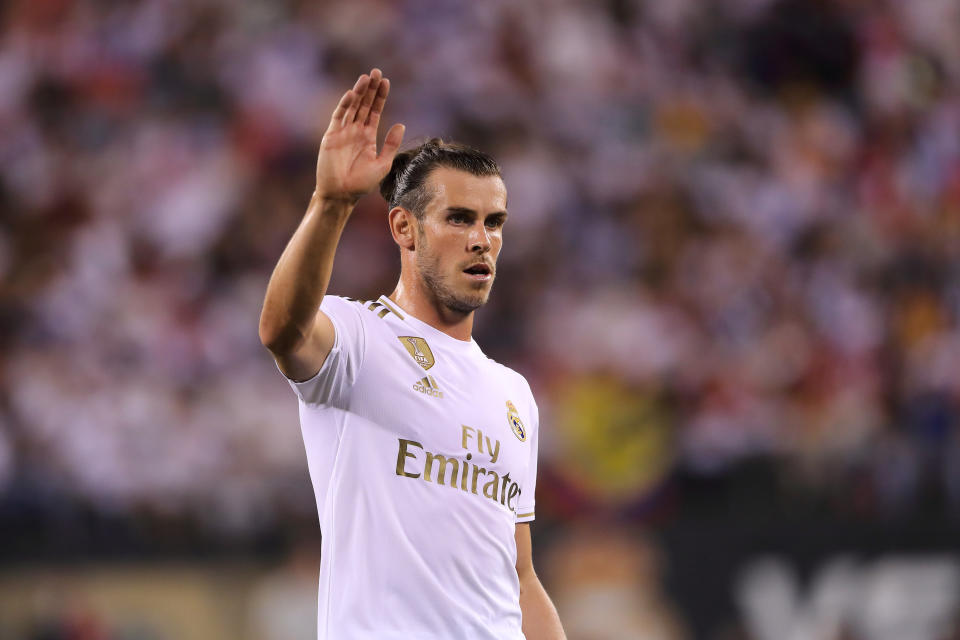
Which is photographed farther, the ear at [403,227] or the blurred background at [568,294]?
the blurred background at [568,294]

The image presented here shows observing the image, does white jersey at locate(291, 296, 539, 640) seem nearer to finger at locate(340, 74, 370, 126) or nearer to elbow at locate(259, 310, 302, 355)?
elbow at locate(259, 310, 302, 355)

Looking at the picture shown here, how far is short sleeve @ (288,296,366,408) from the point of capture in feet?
10.8

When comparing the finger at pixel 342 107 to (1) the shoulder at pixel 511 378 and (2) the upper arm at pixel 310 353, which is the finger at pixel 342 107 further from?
(1) the shoulder at pixel 511 378

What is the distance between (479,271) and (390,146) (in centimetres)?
60

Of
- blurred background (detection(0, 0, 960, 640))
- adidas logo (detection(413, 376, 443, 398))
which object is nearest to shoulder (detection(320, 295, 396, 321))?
adidas logo (detection(413, 376, 443, 398))

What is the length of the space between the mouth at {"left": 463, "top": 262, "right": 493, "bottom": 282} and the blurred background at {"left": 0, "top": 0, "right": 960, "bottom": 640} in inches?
160

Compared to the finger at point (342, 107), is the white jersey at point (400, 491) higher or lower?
lower

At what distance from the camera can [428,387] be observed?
11.7 ft

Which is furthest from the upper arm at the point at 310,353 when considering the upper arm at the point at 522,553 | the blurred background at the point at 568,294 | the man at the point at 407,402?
the blurred background at the point at 568,294

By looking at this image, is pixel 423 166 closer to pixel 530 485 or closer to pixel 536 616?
pixel 530 485

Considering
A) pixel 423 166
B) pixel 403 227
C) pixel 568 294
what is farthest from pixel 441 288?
pixel 568 294

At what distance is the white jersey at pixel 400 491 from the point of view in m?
3.37

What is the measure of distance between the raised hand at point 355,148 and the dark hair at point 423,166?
1.83ft

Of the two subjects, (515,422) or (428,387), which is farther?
(515,422)
